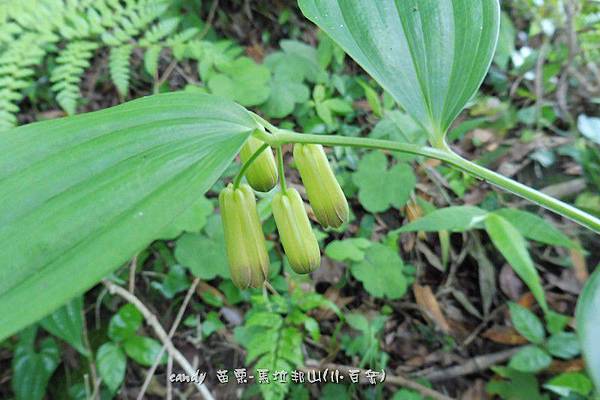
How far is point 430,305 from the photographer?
1.45 meters

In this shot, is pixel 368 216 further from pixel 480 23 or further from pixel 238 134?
pixel 238 134

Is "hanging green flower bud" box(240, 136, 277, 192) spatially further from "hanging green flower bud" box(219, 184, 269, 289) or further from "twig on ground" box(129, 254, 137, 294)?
"twig on ground" box(129, 254, 137, 294)

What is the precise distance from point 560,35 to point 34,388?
2260mm

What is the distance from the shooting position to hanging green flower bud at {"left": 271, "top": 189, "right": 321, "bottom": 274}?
0.64m

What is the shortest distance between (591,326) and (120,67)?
1476mm

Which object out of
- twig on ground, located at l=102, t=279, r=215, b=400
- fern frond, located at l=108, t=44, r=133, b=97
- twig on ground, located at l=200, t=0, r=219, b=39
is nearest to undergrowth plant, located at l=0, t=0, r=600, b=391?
twig on ground, located at l=102, t=279, r=215, b=400

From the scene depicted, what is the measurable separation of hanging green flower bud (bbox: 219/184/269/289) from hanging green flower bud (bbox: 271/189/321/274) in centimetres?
3

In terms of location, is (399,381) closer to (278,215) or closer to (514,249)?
(514,249)

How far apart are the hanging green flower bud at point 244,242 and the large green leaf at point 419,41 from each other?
0.24 meters

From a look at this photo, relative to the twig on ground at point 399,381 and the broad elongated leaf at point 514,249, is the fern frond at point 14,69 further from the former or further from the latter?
the broad elongated leaf at point 514,249

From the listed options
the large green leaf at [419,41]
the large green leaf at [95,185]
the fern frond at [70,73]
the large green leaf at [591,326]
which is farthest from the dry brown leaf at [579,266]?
the fern frond at [70,73]

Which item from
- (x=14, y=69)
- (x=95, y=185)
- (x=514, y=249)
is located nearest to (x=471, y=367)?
(x=514, y=249)

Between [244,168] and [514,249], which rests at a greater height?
[244,168]

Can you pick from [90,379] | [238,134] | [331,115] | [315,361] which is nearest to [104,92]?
[331,115]
